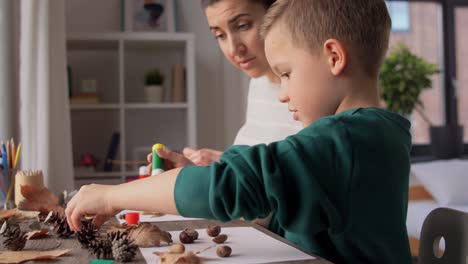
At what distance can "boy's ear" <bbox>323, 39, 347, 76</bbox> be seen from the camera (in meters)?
0.77

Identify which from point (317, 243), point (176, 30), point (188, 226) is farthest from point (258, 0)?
point (176, 30)

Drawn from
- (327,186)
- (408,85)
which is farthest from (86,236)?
(408,85)

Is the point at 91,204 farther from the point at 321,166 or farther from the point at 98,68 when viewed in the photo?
the point at 98,68

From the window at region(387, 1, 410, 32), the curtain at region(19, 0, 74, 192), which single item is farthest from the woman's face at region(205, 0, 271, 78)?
the window at region(387, 1, 410, 32)

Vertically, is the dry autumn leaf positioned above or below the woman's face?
below

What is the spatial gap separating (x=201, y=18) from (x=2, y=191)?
2.11m

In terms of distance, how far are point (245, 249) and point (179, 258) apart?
130 mm

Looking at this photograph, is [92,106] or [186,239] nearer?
[186,239]

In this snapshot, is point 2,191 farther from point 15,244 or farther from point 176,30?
point 176,30

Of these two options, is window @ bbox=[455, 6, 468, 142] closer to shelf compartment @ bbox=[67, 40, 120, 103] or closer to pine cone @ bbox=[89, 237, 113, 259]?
shelf compartment @ bbox=[67, 40, 120, 103]

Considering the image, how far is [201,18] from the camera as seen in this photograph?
3.23m

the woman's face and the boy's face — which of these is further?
the woman's face

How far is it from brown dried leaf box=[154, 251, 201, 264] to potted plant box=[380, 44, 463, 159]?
2.73 metres

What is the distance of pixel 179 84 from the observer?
2965mm
